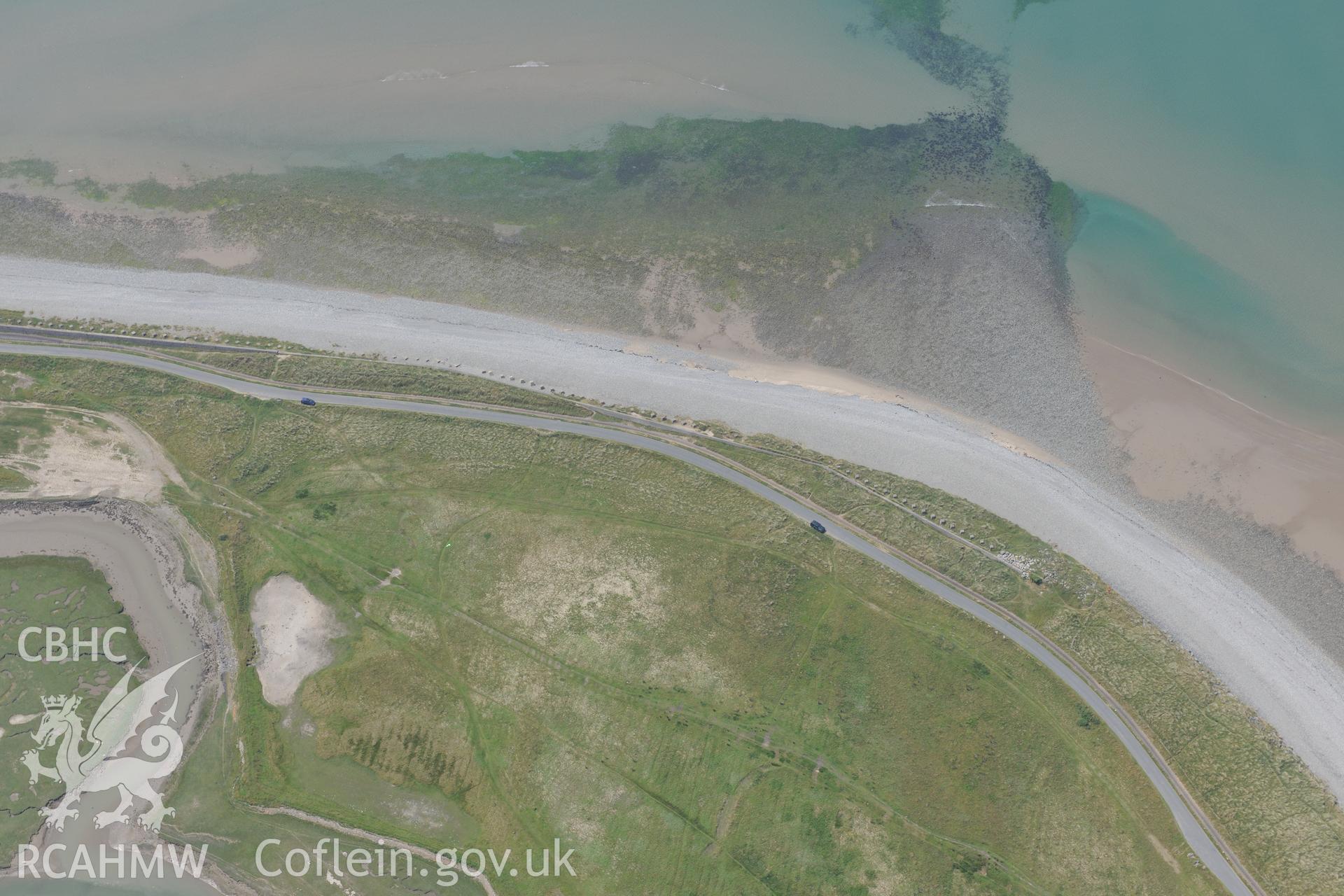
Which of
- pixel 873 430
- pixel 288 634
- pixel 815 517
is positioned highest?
pixel 873 430

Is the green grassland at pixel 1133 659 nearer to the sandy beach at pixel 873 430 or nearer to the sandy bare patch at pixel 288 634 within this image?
the sandy beach at pixel 873 430

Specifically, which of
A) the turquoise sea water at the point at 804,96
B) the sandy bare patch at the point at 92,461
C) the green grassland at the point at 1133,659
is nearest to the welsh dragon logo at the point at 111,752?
the sandy bare patch at the point at 92,461

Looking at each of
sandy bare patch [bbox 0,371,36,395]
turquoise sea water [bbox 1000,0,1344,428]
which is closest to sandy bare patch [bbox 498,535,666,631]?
sandy bare patch [bbox 0,371,36,395]

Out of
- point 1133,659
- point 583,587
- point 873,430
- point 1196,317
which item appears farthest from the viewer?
point 1196,317

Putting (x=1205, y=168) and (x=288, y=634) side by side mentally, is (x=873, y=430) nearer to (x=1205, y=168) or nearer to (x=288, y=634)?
(x=1205, y=168)

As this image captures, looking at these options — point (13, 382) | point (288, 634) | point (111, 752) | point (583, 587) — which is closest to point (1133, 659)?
point (583, 587)

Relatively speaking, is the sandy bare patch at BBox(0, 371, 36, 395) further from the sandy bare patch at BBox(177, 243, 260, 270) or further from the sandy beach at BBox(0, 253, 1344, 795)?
the sandy bare patch at BBox(177, 243, 260, 270)

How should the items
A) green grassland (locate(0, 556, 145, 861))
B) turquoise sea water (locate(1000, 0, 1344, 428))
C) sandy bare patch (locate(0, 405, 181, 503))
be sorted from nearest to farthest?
green grassland (locate(0, 556, 145, 861))
sandy bare patch (locate(0, 405, 181, 503))
turquoise sea water (locate(1000, 0, 1344, 428))
